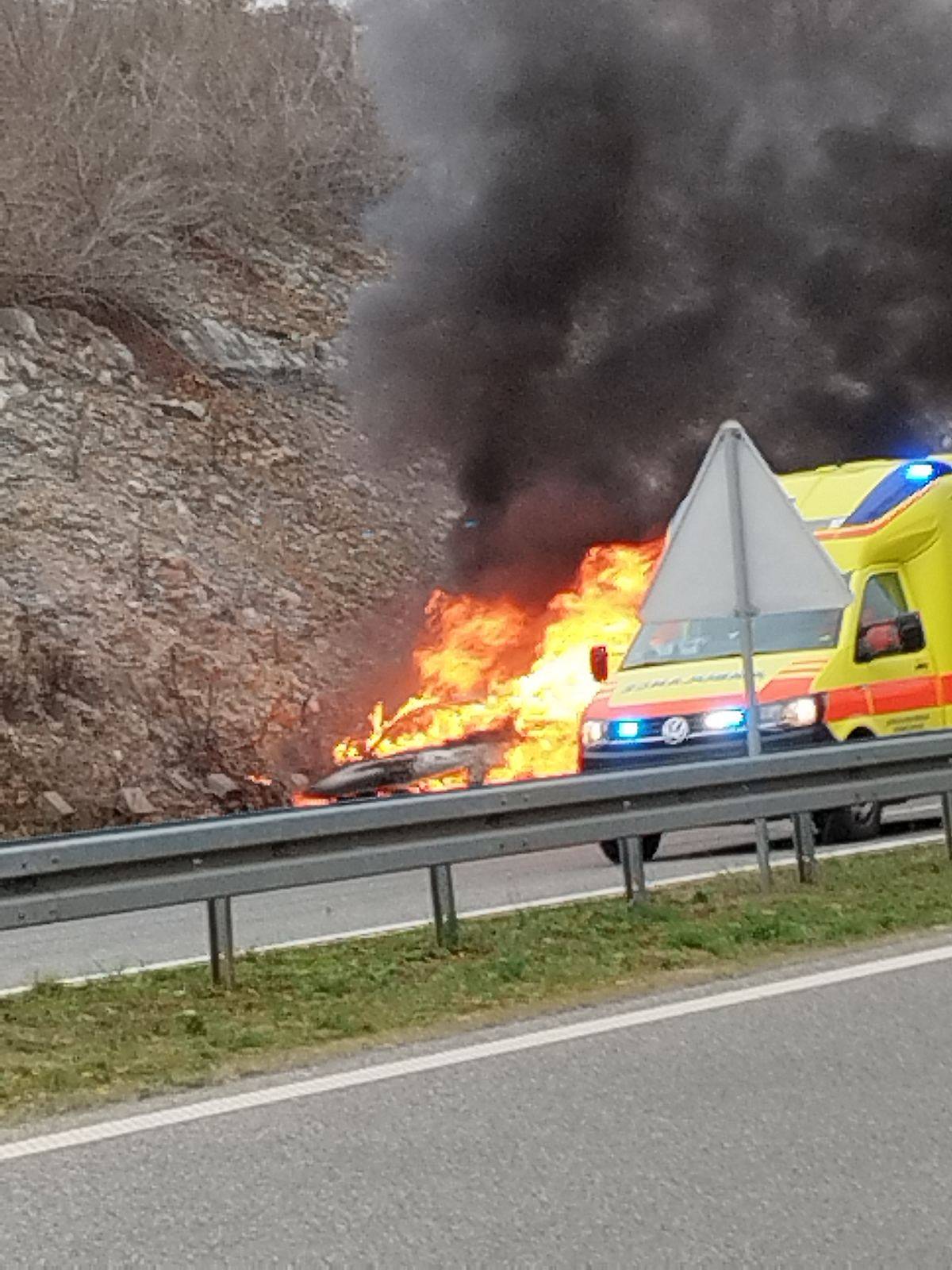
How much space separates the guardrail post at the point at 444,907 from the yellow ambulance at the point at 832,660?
4728 millimetres

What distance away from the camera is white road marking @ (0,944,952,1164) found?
19.7ft

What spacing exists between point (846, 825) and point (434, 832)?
6.09m

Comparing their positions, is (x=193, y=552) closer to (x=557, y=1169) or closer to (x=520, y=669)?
(x=520, y=669)

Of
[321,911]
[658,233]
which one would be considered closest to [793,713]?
[321,911]

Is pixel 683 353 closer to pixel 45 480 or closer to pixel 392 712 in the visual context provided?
pixel 392 712

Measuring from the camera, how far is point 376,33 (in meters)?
23.1

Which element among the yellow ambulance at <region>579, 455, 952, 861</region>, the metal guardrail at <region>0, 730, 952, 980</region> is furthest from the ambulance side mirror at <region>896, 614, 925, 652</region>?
the metal guardrail at <region>0, 730, 952, 980</region>

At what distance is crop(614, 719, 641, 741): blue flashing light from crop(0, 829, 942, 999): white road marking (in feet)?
3.02

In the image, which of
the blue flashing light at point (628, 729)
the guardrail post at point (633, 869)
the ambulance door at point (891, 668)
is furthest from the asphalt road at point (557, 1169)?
the ambulance door at point (891, 668)

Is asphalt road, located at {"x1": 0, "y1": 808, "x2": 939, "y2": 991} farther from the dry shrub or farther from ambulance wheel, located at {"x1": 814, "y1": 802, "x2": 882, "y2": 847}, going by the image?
the dry shrub

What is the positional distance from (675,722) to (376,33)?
11.7m

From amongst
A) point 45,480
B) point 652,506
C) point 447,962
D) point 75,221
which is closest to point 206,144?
point 75,221

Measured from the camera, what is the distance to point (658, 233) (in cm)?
2292

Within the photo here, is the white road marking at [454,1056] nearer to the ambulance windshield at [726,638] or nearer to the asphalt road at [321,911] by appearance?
the asphalt road at [321,911]
